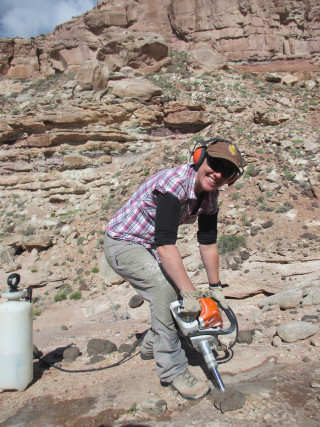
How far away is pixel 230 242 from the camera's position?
20.7ft

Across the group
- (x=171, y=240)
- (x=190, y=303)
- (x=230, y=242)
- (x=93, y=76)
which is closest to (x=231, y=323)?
(x=190, y=303)

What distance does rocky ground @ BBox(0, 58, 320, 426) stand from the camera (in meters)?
2.26

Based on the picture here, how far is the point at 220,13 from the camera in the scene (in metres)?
21.4

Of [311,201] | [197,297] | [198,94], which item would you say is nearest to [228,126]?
[198,94]

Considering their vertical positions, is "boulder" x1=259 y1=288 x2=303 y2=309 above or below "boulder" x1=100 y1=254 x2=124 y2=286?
above

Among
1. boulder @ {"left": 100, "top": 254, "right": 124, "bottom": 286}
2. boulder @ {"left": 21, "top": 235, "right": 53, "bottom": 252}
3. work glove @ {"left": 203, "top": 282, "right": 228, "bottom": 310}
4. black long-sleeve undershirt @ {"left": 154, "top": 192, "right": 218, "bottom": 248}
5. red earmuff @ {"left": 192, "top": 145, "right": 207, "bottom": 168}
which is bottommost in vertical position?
boulder @ {"left": 100, "top": 254, "right": 124, "bottom": 286}

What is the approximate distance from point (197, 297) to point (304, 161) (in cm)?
786

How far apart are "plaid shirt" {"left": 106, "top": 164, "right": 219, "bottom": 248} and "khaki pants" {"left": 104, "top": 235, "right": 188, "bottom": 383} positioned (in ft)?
0.32

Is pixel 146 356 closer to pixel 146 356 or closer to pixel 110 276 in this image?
pixel 146 356

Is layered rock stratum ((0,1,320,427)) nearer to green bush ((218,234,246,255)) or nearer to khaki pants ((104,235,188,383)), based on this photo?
green bush ((218,234,246,255))

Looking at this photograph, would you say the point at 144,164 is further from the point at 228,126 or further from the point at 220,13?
the point at 220,13

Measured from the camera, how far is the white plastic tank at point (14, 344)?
2582 millimetres

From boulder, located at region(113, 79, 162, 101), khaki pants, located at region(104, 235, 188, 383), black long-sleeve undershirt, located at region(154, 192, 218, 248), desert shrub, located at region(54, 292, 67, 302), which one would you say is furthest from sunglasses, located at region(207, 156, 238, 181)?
boulder, located at region(113, 79, 162, 101)

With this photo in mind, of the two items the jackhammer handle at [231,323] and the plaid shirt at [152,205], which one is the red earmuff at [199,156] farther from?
the jackhammer handle at [231,323]
